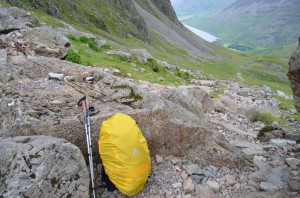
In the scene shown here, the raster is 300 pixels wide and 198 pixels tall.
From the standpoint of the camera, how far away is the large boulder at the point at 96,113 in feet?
29.7

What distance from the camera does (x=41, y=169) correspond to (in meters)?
7.28

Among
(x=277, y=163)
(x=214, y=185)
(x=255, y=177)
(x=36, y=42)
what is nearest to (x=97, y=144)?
(x=214, y=185)

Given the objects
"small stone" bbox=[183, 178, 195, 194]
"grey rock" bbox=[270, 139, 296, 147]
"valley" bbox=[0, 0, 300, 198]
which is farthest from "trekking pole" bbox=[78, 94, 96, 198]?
"grey rock" bbox=[270, 139, 296, 147]

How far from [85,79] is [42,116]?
3443mm

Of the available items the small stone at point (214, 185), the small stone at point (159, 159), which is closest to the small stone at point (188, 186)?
the small stone at point (214, 185)

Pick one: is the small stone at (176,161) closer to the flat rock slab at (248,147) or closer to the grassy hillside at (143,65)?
the flat rock slab at (248,147)

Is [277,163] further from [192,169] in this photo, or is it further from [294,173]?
[192,169]

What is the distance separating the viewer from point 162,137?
34.6ft

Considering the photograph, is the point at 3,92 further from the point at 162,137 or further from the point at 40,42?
the point at 40,42

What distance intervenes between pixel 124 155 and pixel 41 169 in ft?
8.01

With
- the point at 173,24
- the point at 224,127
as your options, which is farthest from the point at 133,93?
the point at 173,24

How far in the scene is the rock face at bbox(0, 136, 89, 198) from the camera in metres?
6.91

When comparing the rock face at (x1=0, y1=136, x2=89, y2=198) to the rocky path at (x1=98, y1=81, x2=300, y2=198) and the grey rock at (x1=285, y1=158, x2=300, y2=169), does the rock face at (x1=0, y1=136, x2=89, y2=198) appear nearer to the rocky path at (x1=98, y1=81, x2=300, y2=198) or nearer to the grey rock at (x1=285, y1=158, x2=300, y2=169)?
the rocky path at (x1=98, y1=81, x2=300, y2=198)

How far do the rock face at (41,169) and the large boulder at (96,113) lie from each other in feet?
3.54
